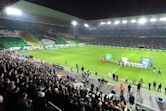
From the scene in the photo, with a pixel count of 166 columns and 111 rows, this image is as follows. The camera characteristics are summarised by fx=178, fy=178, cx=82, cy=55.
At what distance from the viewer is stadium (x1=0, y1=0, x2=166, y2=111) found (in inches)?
367

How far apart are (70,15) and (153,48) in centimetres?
4633

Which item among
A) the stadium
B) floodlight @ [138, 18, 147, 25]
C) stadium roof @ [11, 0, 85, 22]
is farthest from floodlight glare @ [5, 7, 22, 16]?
floodlight @ [138, 18, 147, 25]

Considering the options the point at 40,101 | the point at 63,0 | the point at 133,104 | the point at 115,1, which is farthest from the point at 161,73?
the point at 63,0

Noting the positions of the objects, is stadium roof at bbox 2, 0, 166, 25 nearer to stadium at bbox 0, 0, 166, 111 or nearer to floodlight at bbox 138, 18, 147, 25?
stadium at bbox 0, 0, 166, 111

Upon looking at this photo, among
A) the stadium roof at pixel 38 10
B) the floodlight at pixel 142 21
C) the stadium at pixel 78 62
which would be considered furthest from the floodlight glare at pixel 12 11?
the floodlight at pixel 142 21

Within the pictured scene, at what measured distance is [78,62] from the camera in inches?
1644

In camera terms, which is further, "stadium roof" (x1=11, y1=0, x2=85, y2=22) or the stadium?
"stadium roof" (x1=11, y1=0, x2=85, y2=22)

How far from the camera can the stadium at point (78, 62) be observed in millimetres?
9320

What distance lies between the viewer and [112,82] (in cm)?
2669

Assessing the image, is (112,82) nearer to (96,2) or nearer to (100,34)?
(96,2)

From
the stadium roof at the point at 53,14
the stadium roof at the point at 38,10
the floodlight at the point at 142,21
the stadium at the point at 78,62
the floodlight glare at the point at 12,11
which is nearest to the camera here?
the stadium at the point at 78,62

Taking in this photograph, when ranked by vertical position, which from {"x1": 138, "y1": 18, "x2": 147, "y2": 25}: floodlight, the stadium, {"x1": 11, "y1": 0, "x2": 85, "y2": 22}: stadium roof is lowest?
the stadium

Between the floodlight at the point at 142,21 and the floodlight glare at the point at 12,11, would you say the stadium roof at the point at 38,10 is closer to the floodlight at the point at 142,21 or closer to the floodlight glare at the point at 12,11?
the floodlight glare at the point at 12,11

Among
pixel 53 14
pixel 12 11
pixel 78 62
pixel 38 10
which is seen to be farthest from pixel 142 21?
pixel 12 11
